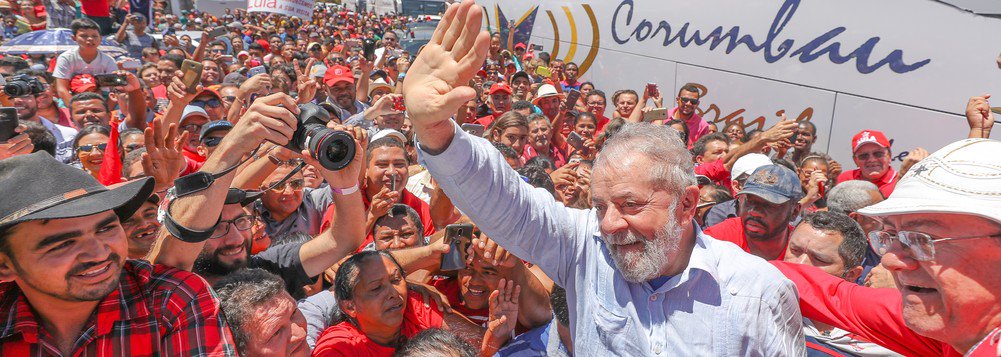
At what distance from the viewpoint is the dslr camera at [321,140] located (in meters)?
1.85

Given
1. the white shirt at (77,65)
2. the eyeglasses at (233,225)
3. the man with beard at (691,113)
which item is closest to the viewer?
the eyeglasses at (233,225)

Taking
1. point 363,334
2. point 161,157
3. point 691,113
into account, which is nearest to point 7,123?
point 161,157

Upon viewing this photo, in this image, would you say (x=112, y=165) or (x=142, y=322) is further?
(x=112, y=165)

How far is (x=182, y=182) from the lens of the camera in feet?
5.65

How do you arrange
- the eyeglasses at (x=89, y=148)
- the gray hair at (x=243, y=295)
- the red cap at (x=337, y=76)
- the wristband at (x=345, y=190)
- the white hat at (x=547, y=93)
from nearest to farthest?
the gray hair at (x=243, y=295)
the wristband at (x=345, y=190)
the eyeglasses at (x=89, y=148)
the red cap at (x=337, y=76)
the white hat at (x=547, y=93)

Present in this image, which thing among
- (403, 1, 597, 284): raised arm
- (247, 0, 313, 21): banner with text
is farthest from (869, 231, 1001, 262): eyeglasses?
(247, 0, 313, 21): banner with text

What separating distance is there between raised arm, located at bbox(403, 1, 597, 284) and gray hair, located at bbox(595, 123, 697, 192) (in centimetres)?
Result: 23

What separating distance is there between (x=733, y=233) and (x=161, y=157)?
280 cm

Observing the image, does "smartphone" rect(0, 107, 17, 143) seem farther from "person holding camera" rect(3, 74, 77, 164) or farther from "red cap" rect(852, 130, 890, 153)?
"red cap" rect(852, 130, 890, 153)

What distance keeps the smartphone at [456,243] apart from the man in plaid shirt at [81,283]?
1077 mm

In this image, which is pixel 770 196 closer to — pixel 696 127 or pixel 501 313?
pixel 501 313

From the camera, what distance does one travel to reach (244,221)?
2.52 metres

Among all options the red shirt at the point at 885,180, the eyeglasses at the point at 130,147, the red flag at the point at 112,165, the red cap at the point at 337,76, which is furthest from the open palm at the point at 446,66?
the red cap at the point at 337,76

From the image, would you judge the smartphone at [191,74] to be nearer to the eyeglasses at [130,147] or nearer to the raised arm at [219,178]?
the eyeglasses at [130,147]
